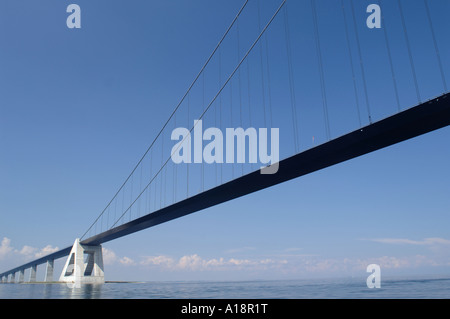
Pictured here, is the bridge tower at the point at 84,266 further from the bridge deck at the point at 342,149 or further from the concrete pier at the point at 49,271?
the bridge deck at the point at 342,149

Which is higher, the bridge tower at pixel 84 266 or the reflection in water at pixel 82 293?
the bridge tower at pixel 84 266

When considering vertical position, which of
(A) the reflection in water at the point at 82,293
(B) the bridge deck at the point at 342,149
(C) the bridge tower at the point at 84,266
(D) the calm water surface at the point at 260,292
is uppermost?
(B) the bridge deck at the point at 342,149

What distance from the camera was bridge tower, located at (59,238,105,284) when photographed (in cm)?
5194

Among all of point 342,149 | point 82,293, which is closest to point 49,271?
point 82,293

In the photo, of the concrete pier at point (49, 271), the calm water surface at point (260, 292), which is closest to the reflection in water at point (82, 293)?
the calm water surface at point (260, 292)

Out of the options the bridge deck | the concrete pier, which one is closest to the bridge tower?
the concrete pier

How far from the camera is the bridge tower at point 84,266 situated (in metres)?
51.9

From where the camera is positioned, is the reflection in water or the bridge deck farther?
the reflection in water

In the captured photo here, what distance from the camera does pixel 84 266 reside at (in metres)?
53.8

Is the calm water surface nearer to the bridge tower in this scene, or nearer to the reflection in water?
the reflection in water

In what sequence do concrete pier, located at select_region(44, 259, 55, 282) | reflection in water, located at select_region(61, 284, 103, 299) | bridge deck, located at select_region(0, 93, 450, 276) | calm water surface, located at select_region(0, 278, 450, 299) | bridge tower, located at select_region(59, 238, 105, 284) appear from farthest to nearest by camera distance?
concrete pier, located at select_region(44, 259, 55, 282) → bridge tower, located at select_region(59, 238, 105, 284) → reflection in water, located at select_region(61, 284, 103, 299) → calm water surface, located at select_region(0, 278, 450, 299) → bridge deck, located at select_region(0, 93, 450, 276)

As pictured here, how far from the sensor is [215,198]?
960 inches
